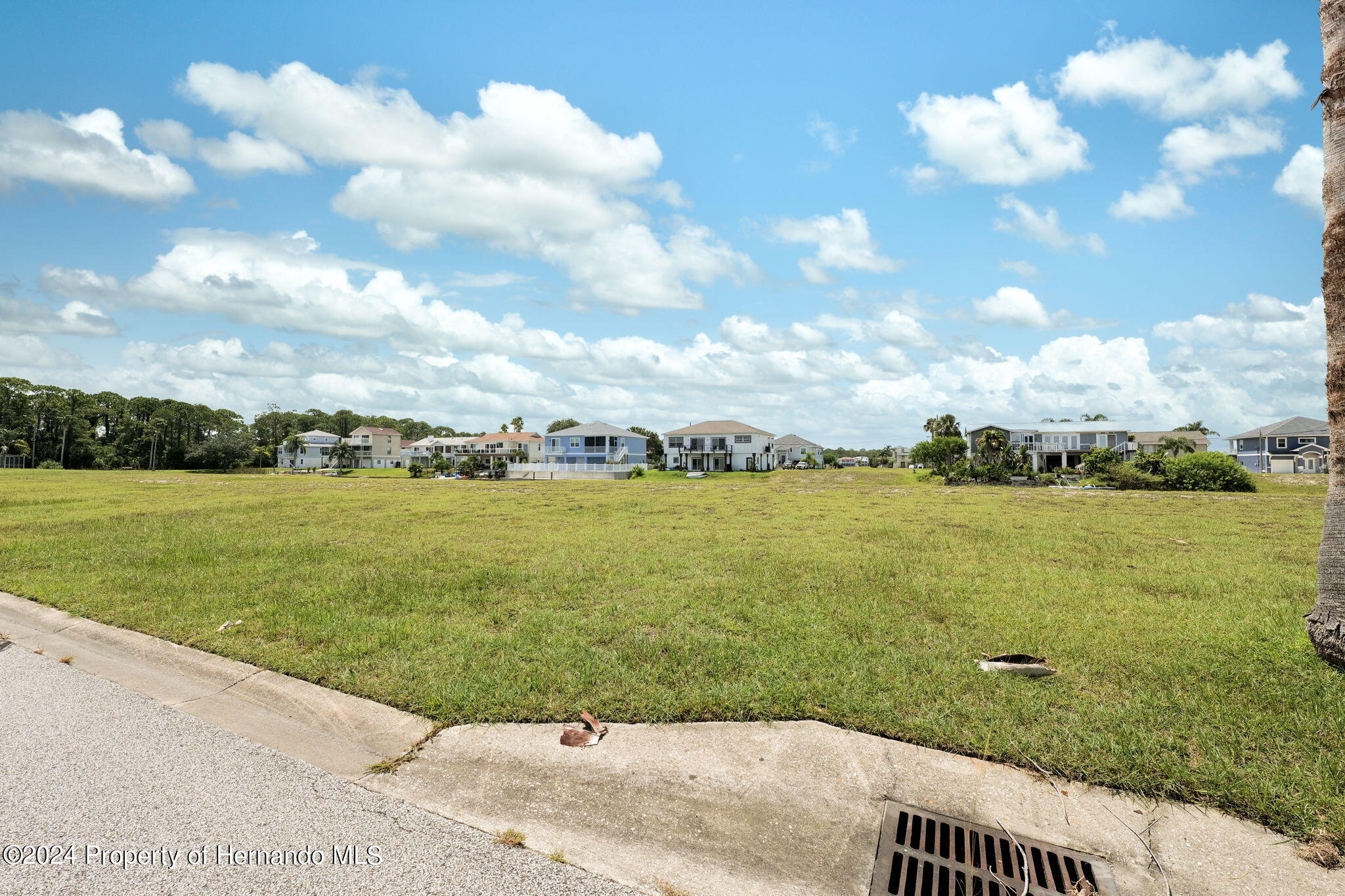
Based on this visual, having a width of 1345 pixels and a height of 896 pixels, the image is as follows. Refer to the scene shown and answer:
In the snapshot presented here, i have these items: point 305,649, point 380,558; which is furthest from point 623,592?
point 380,558

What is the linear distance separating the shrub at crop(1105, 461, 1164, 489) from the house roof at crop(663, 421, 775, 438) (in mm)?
42504

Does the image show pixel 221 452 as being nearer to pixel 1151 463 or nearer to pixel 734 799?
pixel 734 799

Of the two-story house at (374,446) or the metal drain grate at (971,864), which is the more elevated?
the two-story house at (374,446)

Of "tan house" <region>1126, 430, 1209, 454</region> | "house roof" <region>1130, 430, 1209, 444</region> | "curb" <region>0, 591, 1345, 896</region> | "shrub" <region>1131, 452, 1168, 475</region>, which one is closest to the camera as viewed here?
"curb" <region>0, 591, 1345, 896</region>

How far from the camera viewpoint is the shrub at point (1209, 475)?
3522 cm

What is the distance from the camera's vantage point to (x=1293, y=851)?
3016mm

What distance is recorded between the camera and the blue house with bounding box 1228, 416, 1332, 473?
55.6 meters

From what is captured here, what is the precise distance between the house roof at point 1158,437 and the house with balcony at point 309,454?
111 meters

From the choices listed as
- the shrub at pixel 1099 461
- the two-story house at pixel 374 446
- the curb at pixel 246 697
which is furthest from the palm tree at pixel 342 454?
the curb at pixel 246 697

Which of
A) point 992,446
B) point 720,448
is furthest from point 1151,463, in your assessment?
point 720,448

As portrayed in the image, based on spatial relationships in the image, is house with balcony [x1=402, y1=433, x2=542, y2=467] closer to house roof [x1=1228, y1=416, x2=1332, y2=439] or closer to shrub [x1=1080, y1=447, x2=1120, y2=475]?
shrub [x1=1080, y1=447, x2=1120, y2=475]

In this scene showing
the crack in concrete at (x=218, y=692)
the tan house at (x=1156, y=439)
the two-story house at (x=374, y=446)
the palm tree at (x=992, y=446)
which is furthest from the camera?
the two-story house at (x=374, y=446)

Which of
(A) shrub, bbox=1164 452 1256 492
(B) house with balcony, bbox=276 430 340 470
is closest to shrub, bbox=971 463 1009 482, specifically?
(A) shrub, bbox=1164 452 1256 492

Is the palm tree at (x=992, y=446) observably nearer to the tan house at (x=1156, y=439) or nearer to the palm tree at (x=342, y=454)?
the tan house at (x=1156, y=439)
